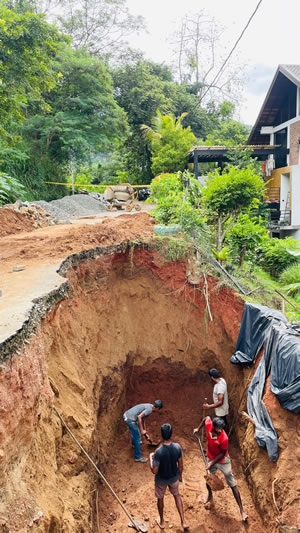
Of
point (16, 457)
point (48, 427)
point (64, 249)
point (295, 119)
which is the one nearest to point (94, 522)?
point (48, 427)

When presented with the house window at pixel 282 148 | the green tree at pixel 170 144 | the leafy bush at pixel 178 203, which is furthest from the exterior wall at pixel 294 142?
the leafy bush at pixel 178 203

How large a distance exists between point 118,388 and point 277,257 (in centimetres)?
941

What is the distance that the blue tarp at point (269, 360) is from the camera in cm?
501

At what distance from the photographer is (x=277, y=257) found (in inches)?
562

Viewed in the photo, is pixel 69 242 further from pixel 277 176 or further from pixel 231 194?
pixel 277 176

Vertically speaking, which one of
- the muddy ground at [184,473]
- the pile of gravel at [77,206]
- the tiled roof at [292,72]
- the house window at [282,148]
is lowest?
the muddy ground at [184,473]

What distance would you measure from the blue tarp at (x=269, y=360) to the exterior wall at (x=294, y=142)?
13.3 meters

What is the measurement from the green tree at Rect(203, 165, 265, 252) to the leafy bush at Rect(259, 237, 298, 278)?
4.56 m

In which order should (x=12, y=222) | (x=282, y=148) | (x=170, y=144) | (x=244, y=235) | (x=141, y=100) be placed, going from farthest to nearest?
1. (x=141, y=100)
2. (x=170, y=144)
3. (x=282, y=148)
4. (x=12, y=222)
5. (x=244, y=235)

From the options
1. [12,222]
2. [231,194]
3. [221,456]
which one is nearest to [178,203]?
[231,194]

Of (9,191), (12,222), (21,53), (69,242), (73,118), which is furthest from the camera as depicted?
(73,118)

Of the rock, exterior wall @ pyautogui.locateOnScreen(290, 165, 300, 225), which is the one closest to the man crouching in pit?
the rock

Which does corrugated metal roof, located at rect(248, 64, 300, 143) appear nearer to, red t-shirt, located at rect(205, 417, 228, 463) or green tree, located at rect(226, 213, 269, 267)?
green tree, located at rect(226, 213, 269, 267)

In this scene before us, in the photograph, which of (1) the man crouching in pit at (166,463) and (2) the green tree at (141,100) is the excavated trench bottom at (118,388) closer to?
(1) the man crouching in pit at (166,463)
